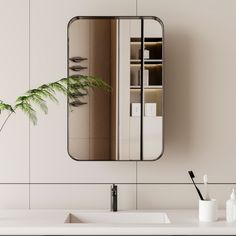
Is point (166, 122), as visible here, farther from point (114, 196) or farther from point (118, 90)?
point (114, 196)

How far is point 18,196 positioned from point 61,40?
0.81 meters

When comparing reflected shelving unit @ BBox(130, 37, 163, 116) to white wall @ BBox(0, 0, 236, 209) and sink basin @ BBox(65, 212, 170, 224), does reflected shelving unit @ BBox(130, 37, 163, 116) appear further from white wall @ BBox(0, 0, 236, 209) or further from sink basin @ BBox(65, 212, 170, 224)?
sink basin @ BBox(65, 212, 170, 224)

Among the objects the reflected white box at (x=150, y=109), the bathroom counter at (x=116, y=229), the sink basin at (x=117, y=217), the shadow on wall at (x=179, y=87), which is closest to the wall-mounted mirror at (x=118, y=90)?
the reflected white box at (x=150, y=109)

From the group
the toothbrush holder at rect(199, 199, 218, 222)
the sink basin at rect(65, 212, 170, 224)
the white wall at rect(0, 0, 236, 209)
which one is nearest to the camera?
the toothbrush holder at rect(199, 199, 218, 222)

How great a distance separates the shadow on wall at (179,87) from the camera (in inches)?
92.0

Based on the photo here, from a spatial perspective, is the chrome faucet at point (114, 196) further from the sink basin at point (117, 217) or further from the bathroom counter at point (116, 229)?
the bathroom counter at point (116, 229)

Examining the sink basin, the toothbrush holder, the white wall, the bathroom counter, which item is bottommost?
the sink basin

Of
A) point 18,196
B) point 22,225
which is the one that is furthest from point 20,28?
point 22,225

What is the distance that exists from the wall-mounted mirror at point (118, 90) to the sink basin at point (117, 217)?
26 centimetres

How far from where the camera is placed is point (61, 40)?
2.33m

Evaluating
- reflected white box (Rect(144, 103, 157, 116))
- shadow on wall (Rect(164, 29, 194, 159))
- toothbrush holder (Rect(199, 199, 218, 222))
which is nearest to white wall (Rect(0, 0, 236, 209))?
shadow on wall (Rect(164, 29, 194, 159))

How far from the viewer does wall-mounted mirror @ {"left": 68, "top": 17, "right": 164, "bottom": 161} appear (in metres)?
2.25
